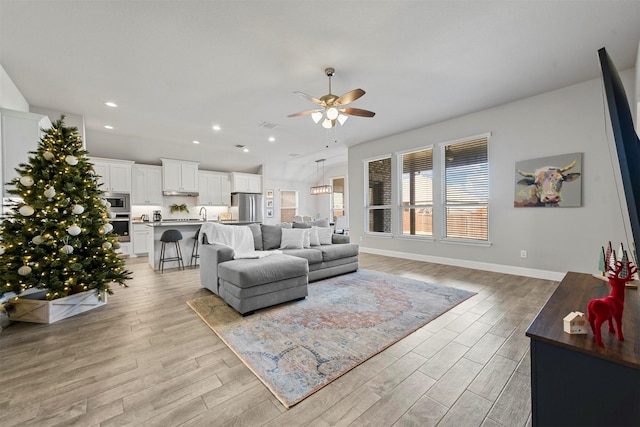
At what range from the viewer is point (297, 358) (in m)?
1.97

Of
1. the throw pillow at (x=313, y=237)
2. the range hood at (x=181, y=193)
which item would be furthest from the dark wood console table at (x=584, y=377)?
the range hood at (x=181, y=193)

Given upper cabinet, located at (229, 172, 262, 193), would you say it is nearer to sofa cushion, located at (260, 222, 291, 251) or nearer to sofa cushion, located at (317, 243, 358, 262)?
sofa cushion, located at (260, 222, 291, 251)

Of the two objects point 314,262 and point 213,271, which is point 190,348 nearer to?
point 213,271

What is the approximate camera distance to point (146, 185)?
7.01 m

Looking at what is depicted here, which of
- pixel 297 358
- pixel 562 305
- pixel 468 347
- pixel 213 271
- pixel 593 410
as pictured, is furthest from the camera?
pixel 213 271

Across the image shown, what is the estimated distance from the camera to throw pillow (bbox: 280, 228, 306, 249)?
416 centimetres

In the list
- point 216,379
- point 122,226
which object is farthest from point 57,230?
point 122,226

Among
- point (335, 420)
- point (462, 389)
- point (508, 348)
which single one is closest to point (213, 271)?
point (335, 420)

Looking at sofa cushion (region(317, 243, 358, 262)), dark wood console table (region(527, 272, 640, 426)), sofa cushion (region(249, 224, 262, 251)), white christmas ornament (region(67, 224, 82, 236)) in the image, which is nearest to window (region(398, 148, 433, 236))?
sofa cushion (region(317, 243, 358, 262))

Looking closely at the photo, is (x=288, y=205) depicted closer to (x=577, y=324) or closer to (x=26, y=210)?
(x=26, y=210)

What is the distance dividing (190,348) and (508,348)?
8.58 feet

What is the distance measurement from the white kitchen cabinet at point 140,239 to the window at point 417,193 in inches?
259

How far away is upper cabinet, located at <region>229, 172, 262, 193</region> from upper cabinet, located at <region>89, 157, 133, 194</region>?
2.78 metres

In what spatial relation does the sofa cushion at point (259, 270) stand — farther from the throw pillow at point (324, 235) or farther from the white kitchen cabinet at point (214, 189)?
the white kitchen cabinet at point (214, 189)
